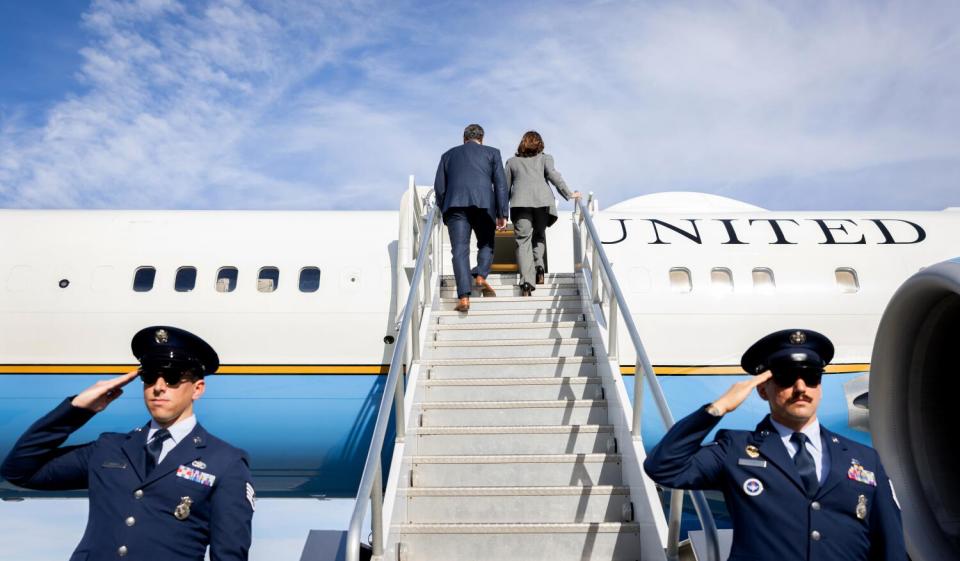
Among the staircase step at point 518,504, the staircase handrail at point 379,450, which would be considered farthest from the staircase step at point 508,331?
the staircase step at point 518,504

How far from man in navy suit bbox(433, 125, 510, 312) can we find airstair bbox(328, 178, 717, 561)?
0.32 meters

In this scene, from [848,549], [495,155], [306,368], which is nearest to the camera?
[848,549]

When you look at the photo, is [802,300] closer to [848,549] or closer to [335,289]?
[335,289]

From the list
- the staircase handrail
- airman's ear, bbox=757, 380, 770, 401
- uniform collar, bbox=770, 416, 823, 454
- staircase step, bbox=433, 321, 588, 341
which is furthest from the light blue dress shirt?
staircase step, bbox=433, 321, 588, 341

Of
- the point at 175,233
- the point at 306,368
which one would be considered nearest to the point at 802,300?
the point at 306,368

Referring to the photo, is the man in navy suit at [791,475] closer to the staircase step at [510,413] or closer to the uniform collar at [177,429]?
the uniform collar at [177,429]

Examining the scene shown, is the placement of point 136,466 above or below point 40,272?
below

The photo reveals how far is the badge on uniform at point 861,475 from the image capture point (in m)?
2.37

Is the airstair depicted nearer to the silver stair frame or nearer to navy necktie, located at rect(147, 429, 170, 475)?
the silver stair frame

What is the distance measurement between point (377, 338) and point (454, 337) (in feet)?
4.58

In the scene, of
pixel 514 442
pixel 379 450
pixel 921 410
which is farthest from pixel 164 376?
pixel 921 410

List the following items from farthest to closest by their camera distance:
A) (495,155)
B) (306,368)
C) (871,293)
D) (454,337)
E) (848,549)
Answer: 1. (871,293)
2. (306,368)
3. (495,155)
4. (454,337)
5. (848,549)

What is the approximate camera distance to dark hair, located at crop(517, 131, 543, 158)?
7.00 m

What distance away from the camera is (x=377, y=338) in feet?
23.0
